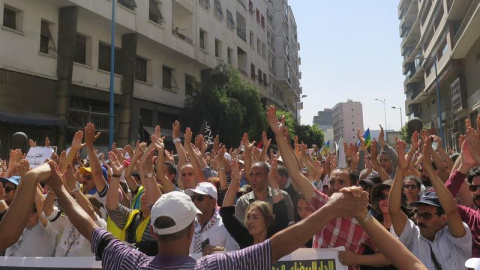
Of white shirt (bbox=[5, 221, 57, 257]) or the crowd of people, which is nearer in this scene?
the crowd of people

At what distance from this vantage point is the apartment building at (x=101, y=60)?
16203 millimetres

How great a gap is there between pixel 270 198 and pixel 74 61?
16435 millimetres

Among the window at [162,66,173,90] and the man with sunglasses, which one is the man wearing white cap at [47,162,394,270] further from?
the window at [162,66,173,90]

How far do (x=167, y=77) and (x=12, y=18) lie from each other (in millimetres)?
9880

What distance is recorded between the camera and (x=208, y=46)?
2772 cm

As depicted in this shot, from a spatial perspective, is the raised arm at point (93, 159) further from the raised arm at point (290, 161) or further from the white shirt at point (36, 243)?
the raised arm at point (290, 161)

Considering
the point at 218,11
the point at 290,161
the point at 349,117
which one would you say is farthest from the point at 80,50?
the point at 349,117

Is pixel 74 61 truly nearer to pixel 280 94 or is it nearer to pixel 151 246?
pixel 151 246

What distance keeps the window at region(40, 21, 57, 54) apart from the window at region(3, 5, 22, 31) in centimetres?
106

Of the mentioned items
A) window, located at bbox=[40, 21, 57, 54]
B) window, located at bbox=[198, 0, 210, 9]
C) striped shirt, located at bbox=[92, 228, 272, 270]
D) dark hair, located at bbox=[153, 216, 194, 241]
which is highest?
window, located at bbox=[198, 0, 210, 9]

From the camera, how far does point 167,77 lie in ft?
82.6

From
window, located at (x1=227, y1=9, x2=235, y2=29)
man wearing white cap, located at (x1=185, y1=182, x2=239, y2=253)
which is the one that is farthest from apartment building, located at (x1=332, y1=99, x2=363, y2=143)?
man wearing white cap, located at (x1=185, y1=182, x2=239, y2=253)

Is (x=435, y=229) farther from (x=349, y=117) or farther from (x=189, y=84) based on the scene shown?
(x=349, y=117)

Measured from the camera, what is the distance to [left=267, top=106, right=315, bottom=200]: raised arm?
3.44 meters
